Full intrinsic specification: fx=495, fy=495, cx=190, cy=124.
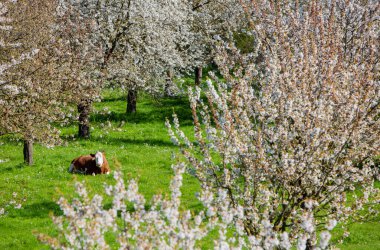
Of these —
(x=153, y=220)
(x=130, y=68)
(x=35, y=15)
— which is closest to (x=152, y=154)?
(x=130, y=68)

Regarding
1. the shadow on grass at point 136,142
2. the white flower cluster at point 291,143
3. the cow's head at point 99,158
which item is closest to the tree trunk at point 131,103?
the shadow on grass at point 136,142

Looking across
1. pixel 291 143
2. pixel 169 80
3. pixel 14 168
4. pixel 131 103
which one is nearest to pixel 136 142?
pixel 131 103

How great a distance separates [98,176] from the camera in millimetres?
20906

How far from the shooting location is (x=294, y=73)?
10.1m

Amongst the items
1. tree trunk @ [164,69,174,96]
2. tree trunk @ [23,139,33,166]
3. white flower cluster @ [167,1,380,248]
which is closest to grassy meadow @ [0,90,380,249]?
tree trunk @ [23,139,33,166]

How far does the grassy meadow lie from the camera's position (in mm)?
16248

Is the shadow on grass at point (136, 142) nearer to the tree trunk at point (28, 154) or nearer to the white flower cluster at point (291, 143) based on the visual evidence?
the tree trunk at point (28, 154)

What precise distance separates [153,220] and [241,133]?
392 cm

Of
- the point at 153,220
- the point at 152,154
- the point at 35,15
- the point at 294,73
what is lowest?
the point at 152,154

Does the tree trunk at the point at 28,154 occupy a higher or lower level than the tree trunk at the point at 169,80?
lower

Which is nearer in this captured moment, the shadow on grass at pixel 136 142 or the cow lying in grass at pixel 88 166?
the cow lying in grass at pixel 88 166

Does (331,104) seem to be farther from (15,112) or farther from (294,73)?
(15,112)

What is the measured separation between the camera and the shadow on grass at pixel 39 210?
1723 cm

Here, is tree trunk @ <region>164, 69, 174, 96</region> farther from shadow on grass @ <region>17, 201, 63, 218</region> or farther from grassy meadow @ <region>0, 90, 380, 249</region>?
shadow on grass @ <region>17, 201, 63, 218</region>
